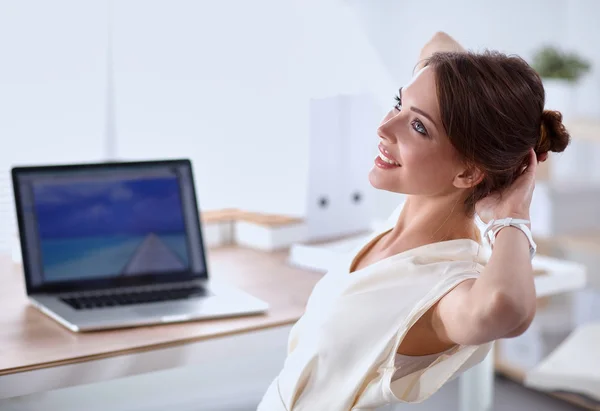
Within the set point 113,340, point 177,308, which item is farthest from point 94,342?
point 177,308

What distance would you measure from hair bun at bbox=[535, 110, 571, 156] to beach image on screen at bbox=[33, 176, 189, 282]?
2.83ft

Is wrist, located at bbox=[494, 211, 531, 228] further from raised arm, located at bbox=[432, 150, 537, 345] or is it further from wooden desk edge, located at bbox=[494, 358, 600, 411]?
wooden desk edge, located at bbox=[494, 358, 600, 411]

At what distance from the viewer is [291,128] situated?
2.29 meters

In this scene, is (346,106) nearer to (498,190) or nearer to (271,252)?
(271,252)

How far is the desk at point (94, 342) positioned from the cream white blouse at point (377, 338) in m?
0.27

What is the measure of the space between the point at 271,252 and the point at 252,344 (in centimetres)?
59

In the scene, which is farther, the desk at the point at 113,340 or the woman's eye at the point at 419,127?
the desk at the point at 113,340

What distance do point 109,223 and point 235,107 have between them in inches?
37.8

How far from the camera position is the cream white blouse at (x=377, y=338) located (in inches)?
43.3

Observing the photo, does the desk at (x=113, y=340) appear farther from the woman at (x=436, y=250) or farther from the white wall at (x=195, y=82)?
the white wall at (x=195, y=82)

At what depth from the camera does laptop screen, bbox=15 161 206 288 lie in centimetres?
161

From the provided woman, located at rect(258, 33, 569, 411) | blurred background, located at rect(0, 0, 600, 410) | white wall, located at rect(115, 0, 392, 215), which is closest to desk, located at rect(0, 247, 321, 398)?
woman, located at rect(258, 33, 569, 411)

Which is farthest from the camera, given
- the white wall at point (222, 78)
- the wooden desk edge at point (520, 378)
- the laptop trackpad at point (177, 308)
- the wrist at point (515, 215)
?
the wooden desk edge at point (520, 378)

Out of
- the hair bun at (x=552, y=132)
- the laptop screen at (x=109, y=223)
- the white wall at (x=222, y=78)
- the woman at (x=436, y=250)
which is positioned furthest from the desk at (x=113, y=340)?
the white wall at (x=222, y=78)
